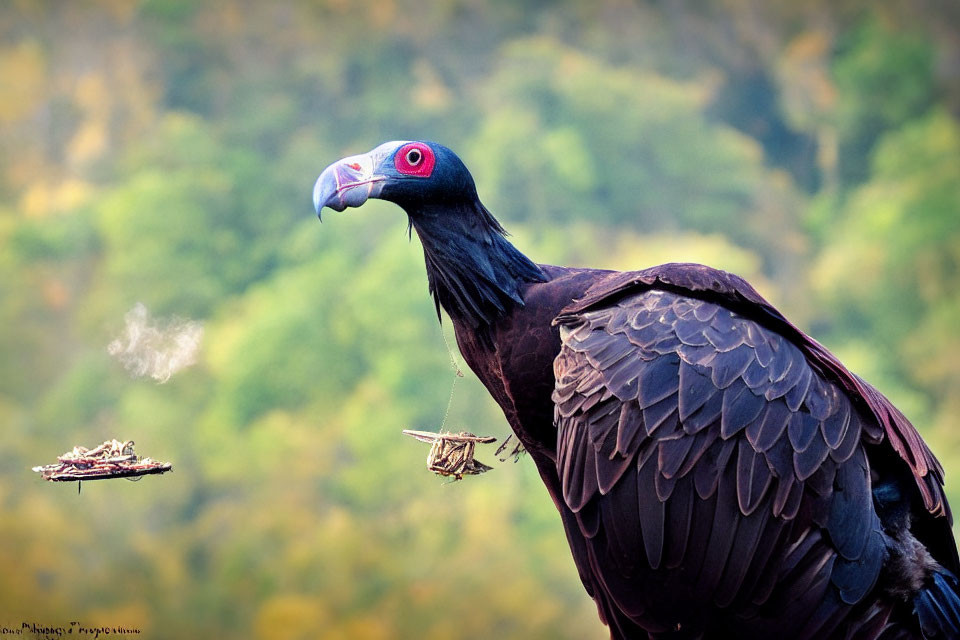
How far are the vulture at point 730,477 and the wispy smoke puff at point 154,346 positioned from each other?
3.42m

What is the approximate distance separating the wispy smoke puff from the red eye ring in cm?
347

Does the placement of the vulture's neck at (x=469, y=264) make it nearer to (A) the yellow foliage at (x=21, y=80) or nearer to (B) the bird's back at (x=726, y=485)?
(B) the bird's back at (x=726, y=485)

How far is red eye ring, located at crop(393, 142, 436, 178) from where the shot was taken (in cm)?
331

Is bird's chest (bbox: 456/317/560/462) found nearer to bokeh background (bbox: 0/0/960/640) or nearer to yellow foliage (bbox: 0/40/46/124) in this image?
bokeh background (bbox: 0/0/960/640)

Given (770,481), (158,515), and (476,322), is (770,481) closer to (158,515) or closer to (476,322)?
(476,322)

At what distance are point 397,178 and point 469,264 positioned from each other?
0.38m

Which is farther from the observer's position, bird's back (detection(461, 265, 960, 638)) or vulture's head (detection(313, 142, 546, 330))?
vulture's head (detection(313, 142, 546, 330))

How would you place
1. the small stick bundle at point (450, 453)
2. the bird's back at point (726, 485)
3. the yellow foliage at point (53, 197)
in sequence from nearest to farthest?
the bird's back at point (726, 485), the small stick bundle at point (450, 453), the yellow foliage at point (53, 197)

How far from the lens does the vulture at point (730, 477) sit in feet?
9.52

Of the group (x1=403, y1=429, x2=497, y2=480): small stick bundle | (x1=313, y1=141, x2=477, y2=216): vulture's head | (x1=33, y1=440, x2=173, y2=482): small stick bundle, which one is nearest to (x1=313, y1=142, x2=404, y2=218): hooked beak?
(x1=313, y1=141, x2=477, y2=216): vulture's head

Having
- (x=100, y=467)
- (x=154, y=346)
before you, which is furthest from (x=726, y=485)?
(x=154, y=346)

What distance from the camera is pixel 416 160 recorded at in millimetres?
3314

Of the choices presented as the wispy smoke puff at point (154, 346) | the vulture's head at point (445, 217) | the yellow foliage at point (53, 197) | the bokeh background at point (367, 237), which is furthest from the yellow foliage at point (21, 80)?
the vulture's head at point (445, 217)

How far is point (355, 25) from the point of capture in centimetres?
739
